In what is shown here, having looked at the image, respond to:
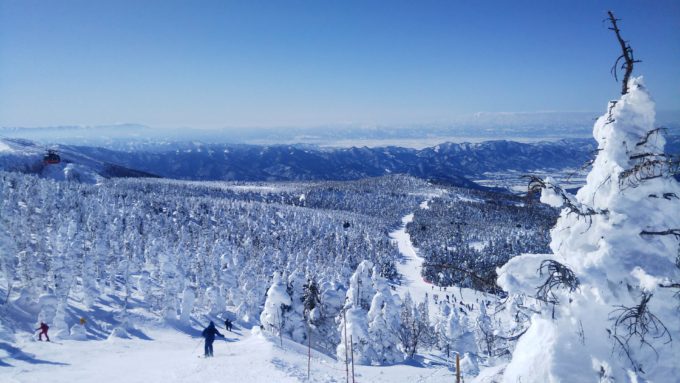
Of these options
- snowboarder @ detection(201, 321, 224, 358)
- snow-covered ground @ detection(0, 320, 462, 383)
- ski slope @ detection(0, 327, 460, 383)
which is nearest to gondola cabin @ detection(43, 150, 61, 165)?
ski slope @ detection(0, 327, 460, 383)

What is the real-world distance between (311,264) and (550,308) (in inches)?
4130

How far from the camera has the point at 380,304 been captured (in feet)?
136

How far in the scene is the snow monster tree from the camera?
6.79 metres

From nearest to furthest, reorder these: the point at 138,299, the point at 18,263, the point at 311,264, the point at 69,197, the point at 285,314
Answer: the point at 285,314
the point at 18,263
the point at 138,299
the point at 311,264
the point at 69,197

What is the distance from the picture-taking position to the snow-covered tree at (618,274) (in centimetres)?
679

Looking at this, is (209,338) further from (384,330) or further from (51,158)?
(51,158)

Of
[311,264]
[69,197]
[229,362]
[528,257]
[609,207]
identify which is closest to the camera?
[609,207]

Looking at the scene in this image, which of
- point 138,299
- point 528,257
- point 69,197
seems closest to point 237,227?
point 69,197

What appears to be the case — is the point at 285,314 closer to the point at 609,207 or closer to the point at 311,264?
the point at 609,207

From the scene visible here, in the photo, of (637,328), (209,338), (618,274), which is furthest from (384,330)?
(618,274)

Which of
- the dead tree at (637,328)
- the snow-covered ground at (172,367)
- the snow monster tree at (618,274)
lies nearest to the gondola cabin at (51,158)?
the snow-covered ground at (172,367)

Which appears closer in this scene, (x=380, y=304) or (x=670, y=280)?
(x=670, y=280)

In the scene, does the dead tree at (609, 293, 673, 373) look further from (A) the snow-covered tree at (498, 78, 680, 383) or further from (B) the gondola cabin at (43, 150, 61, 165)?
(B) the gondola cabin at (43, 150, 61, 165)

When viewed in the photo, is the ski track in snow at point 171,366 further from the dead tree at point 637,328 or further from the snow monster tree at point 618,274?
the dead tree at point 637,328
